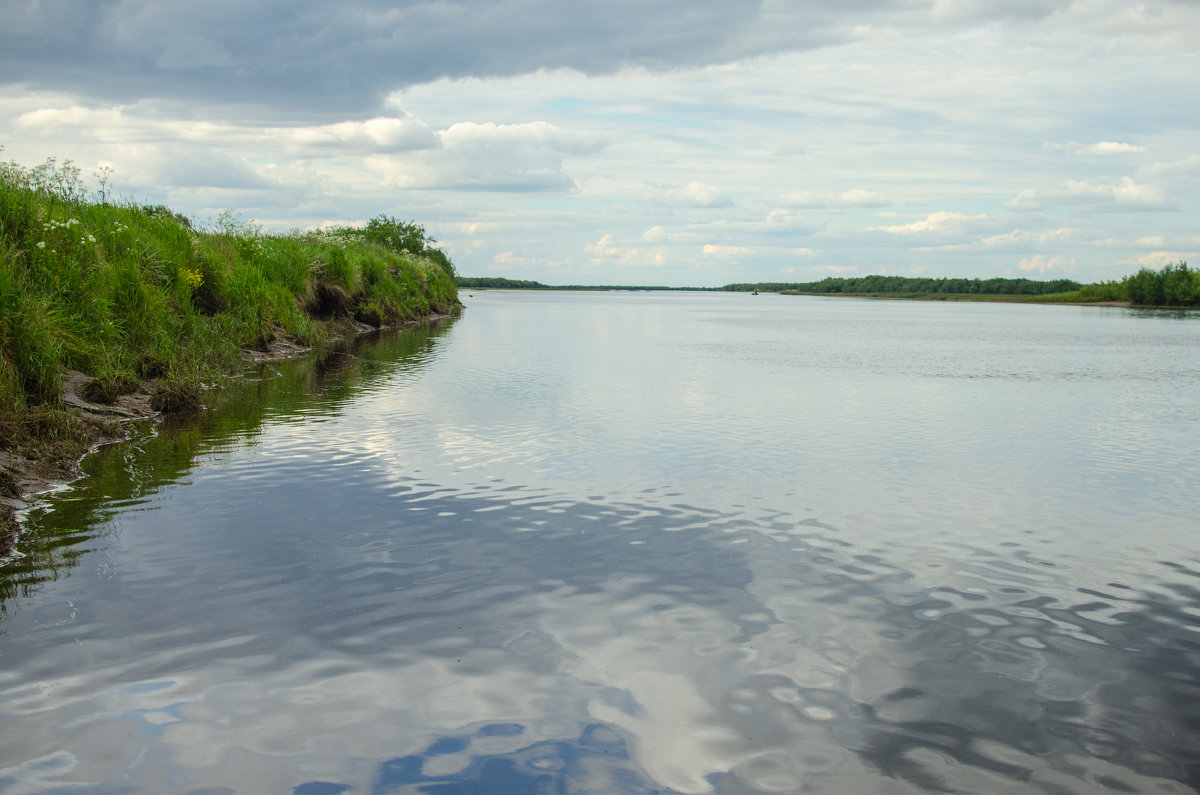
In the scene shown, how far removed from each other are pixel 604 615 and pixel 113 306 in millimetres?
14112

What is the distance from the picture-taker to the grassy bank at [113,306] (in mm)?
12531

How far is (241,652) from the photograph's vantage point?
6645mm

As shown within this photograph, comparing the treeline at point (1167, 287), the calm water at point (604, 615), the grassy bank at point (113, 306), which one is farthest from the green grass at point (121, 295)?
the treeline at point (1167, 287)

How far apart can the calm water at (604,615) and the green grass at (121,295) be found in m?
2.08

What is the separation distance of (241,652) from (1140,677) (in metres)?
6.62

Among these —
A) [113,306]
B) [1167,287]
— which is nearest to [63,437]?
[113,306]

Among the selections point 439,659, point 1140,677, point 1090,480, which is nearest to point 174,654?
point 439,659

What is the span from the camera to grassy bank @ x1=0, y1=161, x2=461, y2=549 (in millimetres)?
12531

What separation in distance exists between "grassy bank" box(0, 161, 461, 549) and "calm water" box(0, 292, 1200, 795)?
5.11ft

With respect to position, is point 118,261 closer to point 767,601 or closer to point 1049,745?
point 767,601

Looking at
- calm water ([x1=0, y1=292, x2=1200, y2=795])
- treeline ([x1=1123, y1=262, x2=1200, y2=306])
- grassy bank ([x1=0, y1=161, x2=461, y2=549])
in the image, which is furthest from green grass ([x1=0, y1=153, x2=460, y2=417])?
treeline ([x1=1123, y1=262, x2=1200, y2=306])

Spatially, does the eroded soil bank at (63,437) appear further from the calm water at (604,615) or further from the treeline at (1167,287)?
the treeline at (1167,287)

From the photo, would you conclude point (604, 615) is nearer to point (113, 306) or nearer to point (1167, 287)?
point (113, 306)

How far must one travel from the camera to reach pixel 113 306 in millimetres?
17297
